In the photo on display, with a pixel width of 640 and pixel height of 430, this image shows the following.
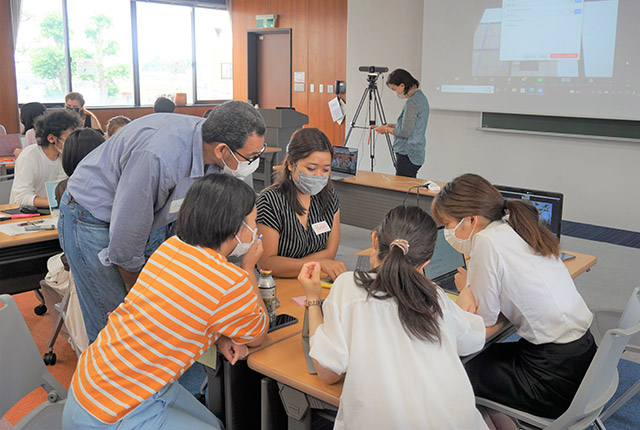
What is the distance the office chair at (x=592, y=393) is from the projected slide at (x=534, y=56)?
14.3 ft

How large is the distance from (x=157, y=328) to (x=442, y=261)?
4.43 ft

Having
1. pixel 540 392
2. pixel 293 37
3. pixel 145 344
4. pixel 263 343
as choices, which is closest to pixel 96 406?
pixel 145 344

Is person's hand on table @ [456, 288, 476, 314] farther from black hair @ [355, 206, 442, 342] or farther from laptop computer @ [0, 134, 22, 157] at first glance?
laptop computer @ [0, 134, 22, 157]

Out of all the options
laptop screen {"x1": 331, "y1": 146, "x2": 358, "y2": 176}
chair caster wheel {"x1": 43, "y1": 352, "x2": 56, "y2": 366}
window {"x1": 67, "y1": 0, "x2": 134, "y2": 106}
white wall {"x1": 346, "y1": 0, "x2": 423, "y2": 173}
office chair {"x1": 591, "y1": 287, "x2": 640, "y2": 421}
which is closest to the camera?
office chair {"x1": 591, "y1": 287, "x2": 640, "y2": 421}

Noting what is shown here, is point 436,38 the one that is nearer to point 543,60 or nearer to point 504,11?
point 504,11

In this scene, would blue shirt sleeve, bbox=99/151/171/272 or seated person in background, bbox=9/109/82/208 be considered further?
seated person in background, bbox=9/109/82/208

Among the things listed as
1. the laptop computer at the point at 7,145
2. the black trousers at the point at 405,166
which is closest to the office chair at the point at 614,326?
A: the black trousers at the point at 405,166

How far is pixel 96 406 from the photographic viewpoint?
149 cm

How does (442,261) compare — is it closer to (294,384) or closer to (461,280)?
(461,280)

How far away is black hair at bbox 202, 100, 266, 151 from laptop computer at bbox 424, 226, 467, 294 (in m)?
0.88

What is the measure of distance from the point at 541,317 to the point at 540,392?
25cm

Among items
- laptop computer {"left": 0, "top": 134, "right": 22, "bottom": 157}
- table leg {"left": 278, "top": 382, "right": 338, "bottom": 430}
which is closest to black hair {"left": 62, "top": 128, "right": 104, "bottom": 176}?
table leg {"left": 278, "top": 382, "right": 338, "bottom": 430}

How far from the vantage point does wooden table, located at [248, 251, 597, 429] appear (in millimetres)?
1565

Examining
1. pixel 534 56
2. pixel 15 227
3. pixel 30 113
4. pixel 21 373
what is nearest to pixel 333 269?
pixel 21 373
